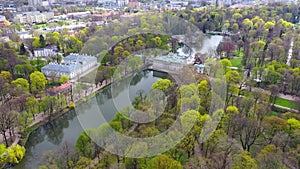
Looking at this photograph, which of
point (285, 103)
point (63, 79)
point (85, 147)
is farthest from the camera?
point (63, 79)

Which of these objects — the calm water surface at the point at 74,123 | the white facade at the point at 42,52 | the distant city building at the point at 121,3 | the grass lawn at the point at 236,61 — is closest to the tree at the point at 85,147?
the calm water surface at the point at 74,123

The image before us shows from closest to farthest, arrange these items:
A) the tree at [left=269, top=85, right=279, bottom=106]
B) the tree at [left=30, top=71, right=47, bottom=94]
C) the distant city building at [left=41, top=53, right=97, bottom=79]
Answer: the tree at [left=269, top=85, right=279, bottom=106], the tree at [left=30, top=71, right=47, bottom=94], the distant city building at [left=41, top=53, right=97, bottom=79]

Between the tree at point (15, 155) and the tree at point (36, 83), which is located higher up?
the tree at point (36, 83)

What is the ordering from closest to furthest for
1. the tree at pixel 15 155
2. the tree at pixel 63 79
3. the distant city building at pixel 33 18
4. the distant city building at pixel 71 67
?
the tree at pixel 15 155, the tree at pixel 63 79, the distant city building at pixel 71 67, the distant city building at pixel 33 18

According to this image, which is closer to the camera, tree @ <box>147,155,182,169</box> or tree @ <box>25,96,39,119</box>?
tree @ <box>147,155,182,169</box>

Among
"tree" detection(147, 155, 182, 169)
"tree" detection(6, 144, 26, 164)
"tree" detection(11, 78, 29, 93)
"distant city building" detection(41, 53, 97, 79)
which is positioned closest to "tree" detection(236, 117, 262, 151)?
"tree" detection(147, 155, 182, 169)

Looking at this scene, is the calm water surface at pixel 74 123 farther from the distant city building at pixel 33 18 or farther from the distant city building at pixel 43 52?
the distant city building at pixel 33 18

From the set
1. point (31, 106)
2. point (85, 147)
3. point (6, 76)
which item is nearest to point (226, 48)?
point (31, 106)

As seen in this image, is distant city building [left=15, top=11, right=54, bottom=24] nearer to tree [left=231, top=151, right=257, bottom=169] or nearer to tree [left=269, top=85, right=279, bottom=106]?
tree [left=269, top=85, right=279, bottom=106]

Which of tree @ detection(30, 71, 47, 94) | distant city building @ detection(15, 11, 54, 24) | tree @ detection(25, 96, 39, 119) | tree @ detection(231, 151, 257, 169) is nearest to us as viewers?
tree @ detection(231, 151, 257, 169)

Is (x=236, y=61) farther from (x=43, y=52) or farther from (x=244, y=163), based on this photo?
(x=43, y=52)
